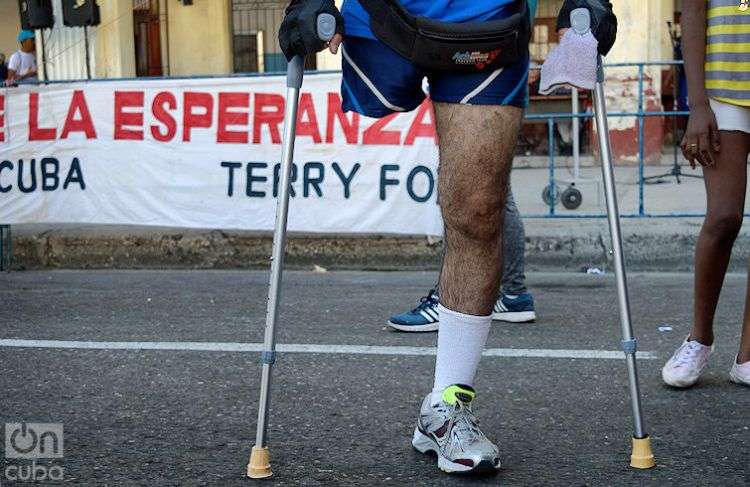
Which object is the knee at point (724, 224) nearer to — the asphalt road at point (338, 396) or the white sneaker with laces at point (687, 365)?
the white sneaker with laces at point (687, 365)

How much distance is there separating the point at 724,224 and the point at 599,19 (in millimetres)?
1151

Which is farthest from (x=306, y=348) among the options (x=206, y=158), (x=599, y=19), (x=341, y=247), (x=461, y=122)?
(x=206, y=158)

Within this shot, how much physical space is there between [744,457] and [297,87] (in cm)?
157

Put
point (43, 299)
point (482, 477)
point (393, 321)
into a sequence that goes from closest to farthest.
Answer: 1. point (482, 477)
2. point (393, 321)
3. point (43, 299)

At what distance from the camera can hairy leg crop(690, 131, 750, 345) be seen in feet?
12.9

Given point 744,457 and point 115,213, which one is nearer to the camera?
point 744,457

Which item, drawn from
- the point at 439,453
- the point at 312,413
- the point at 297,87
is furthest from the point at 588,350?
the point at 297,87

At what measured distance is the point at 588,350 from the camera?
4.79m

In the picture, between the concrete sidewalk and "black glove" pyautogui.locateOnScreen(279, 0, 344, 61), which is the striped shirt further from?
the concrete sidewalk

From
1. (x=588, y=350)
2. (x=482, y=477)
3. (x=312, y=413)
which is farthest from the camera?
(x=588, y=350)

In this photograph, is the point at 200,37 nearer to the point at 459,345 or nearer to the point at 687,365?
the point at 687,365

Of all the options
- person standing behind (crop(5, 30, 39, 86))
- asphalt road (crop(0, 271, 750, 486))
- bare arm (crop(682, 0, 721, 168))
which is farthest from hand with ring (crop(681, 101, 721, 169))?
person standing behind (crop(5, 30, 39, 86))

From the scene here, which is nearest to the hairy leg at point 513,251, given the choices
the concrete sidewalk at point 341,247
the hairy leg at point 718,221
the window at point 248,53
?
the hairy leg at point 718,221

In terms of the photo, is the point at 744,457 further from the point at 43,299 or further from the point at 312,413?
the point at 43,299
